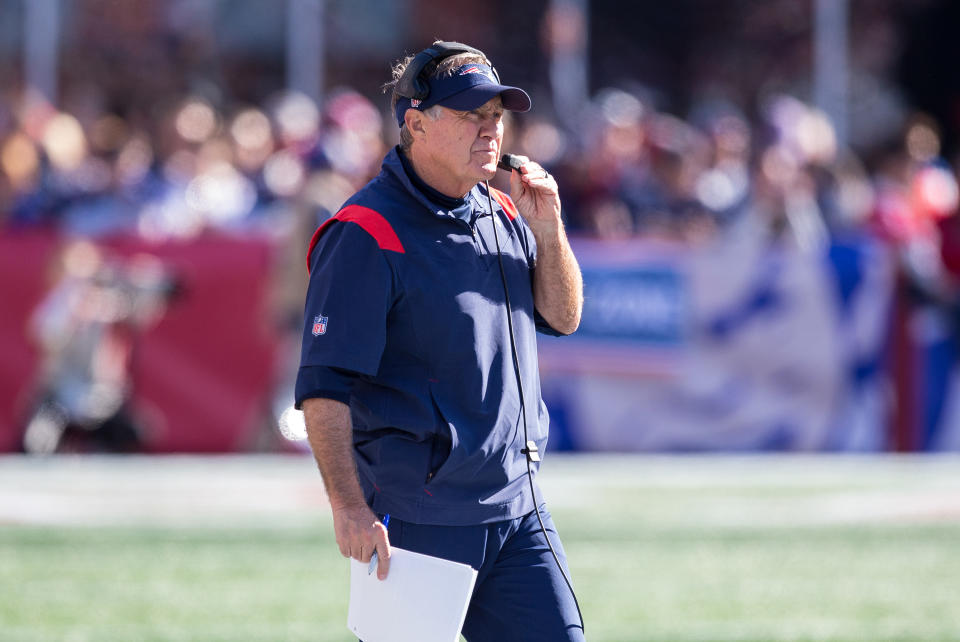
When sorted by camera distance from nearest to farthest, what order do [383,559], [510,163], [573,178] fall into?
1. [383,559]
2. [510,163]
3. [573,178]

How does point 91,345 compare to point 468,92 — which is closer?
point 468,92

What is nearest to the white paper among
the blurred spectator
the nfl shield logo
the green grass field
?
the nfl shield logo

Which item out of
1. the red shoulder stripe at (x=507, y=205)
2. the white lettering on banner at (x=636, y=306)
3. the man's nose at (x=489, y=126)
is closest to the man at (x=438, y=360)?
the man's nose at (x=489, y=126)

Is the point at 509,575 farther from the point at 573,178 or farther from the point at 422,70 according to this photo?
the point at 573,178

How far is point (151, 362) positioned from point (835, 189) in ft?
17.0

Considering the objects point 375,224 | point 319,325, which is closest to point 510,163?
point 375,224

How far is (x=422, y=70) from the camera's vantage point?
12.9 feet

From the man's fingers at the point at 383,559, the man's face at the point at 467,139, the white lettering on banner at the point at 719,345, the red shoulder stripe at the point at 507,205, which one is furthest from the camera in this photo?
the white lettering on banner at the point at 719,345

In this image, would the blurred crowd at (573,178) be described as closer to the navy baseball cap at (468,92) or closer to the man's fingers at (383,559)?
the navy baseball cap at (468,92)

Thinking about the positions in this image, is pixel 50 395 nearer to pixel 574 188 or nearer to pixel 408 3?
pixel 574 188

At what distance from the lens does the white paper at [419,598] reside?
12.6ft

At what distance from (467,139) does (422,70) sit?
7.6 inches

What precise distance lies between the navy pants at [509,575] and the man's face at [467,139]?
85 centimetres

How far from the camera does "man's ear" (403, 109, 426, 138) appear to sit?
157 inches
